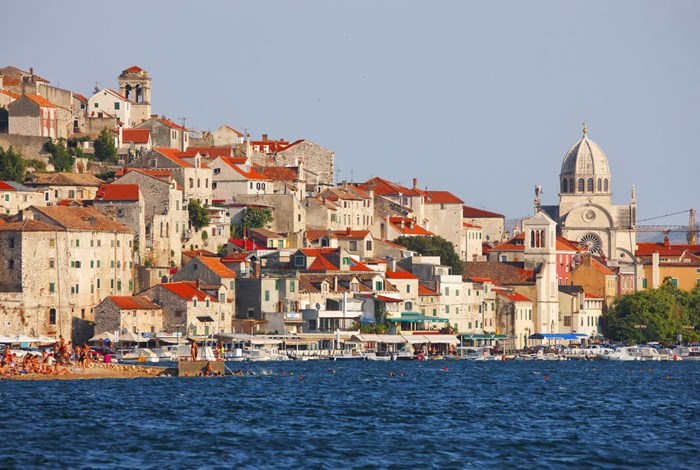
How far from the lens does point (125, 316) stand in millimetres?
121062

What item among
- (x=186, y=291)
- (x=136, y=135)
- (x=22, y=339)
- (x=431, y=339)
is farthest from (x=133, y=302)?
(x=136, y=135)

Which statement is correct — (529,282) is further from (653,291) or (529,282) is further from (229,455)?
(229,455)

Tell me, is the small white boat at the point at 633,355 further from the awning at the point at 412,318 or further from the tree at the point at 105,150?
the tree at the point at 105,150

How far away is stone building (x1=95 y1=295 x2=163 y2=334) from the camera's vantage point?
121000 millimetres

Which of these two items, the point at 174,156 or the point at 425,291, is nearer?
the point at 425,291

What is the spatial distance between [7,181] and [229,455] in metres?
85.4

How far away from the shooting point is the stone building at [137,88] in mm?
177125

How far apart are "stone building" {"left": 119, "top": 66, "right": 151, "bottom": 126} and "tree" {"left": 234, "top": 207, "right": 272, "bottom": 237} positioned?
27908mm

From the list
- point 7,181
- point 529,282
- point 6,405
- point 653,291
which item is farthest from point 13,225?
point 653,291

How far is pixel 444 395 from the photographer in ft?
295

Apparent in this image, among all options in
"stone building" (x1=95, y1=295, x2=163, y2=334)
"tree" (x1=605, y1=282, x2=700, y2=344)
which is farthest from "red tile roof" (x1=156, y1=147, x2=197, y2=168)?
"tree" (x1=605, y1=282, x2=700, y2=344)

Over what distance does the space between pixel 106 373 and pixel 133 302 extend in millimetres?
28275

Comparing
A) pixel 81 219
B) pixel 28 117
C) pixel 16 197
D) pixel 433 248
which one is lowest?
pixel 433 248

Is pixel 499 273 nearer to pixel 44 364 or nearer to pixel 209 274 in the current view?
pixel 209 274
